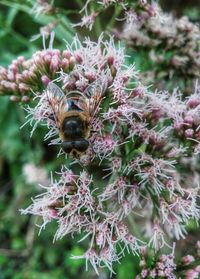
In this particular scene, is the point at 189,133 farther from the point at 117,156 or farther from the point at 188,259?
the point at 188,259

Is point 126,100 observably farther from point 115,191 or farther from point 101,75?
point 115,191

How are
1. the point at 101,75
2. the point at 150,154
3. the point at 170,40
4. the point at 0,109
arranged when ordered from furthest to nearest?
1. the point at 0,109
2. the point at 170,40
3. the point at 150,154
4. the point at 101,75

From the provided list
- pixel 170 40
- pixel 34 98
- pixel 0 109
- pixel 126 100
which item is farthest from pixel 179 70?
pixel 0 109

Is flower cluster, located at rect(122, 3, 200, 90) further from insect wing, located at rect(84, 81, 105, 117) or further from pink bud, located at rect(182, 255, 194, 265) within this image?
pink bud, located at rect(182, 255, 194, 265)

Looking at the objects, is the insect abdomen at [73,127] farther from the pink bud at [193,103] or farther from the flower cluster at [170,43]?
the flower cluster at [170,43]

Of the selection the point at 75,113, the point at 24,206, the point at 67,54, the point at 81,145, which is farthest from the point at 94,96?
the point at 24,206

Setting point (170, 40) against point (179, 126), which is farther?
point (170, 40)

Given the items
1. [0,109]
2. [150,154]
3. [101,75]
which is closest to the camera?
[101,75]

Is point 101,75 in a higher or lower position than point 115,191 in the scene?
higher
